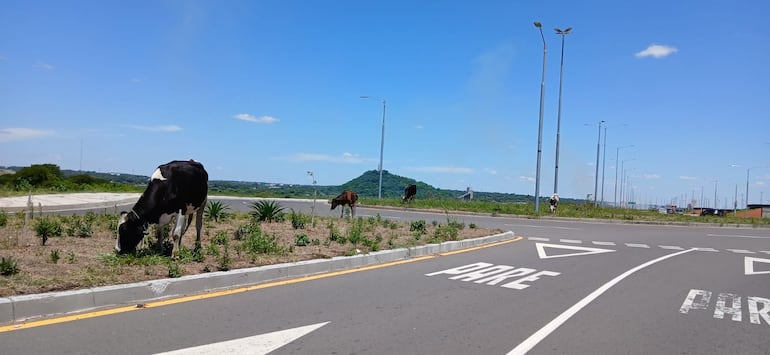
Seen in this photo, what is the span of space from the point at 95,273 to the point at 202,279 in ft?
4.27

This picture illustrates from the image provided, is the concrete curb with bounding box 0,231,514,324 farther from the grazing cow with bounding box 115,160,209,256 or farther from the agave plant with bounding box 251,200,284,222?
the agave plant with bounding box 251,200,284,222

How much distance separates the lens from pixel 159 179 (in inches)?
348

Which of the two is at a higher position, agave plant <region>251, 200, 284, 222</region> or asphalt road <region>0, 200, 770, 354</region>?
agave plant <region>251, 200, 284, 222</region>

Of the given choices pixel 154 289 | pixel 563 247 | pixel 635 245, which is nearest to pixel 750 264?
pixel 635 245

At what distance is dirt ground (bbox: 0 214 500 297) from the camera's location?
6.49 m

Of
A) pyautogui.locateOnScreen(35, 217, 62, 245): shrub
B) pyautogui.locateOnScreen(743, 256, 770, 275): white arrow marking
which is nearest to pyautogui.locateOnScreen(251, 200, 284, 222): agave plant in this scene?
pyautogui.locateOnScreen(35, 217, 62, 245): shrub

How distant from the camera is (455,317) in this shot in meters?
6.51

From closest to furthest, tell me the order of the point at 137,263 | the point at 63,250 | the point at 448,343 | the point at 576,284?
the point at 448,343 → the point at 137,263 → the point at 63,250 → the point at 576,284

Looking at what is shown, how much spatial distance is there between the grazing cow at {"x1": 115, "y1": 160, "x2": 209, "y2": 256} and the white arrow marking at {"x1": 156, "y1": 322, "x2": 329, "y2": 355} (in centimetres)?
380

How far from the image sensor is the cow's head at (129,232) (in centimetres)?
822

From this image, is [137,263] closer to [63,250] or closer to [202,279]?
[202,279]

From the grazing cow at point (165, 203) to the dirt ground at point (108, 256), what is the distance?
0.37 m

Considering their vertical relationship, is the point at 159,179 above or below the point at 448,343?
above

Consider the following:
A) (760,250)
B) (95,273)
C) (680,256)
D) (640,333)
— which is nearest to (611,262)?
(680,256)
